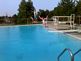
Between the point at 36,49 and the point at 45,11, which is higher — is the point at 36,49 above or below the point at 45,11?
below

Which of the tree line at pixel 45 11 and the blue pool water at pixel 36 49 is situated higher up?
the tree line at pixel 45 11

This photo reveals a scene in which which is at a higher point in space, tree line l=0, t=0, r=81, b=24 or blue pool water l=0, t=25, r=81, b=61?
tree line l=0, t=0, r=81, b=24

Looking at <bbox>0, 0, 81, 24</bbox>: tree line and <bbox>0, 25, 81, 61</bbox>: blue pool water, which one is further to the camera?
<bbox>0, 0, 81, 24</bbox>: tree line

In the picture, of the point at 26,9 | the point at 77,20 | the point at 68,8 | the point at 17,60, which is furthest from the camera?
the point at 26,9

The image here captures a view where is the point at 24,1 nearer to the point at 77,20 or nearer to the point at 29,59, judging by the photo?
the point at 77,20

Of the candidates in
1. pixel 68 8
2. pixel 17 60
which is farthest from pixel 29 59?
pixel 68 8

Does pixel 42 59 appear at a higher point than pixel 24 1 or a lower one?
lower

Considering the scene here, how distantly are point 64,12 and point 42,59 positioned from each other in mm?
25797

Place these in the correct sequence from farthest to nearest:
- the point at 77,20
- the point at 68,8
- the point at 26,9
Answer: the point at 26,9
the point at 68,8
the point at 77,20

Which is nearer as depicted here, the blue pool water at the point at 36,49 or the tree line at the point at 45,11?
the blue pool water at the point at 36,49

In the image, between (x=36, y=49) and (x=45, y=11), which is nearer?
(x=36, y=49)

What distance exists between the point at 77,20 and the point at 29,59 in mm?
22465

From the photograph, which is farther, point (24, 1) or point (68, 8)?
point (24, 1)

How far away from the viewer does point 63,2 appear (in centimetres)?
3416
